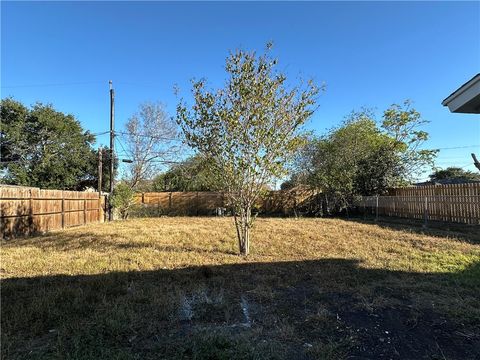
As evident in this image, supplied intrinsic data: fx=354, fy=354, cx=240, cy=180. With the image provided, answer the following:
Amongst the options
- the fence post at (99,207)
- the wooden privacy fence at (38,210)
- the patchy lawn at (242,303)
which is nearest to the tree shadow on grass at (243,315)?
the patchy lawn at (242,303)

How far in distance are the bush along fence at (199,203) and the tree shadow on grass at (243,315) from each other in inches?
669

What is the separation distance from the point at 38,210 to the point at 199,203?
12.6 meters

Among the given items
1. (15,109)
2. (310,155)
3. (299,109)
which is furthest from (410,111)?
(15,109)

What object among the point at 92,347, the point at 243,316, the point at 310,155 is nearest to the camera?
the point at 92,347

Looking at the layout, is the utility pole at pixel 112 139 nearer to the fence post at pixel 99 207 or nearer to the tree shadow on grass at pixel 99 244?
the fence post at pixel 99 207

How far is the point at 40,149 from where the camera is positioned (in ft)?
81.7

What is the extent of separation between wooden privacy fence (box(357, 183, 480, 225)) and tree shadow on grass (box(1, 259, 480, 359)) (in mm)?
7136

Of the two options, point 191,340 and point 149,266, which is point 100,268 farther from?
point 191,340

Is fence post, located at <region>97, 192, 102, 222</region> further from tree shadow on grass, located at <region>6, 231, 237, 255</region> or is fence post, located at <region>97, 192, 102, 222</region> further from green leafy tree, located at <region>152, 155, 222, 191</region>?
tree shadow on grass, located at <region>6, 231, 237, 255</region>

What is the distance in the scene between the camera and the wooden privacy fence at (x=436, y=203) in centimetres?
1170

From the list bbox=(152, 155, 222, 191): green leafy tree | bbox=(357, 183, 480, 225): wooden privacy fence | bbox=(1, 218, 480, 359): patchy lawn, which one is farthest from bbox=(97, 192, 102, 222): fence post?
bbox=(357, 183, 480, 225): wooden privacy fence

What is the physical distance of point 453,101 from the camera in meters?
4.00

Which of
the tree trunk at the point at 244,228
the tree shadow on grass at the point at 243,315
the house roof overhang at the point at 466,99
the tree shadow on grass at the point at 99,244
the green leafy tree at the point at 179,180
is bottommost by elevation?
the tree shadow on grass at the point at 243,315

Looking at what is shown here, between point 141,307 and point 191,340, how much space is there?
112 cm
